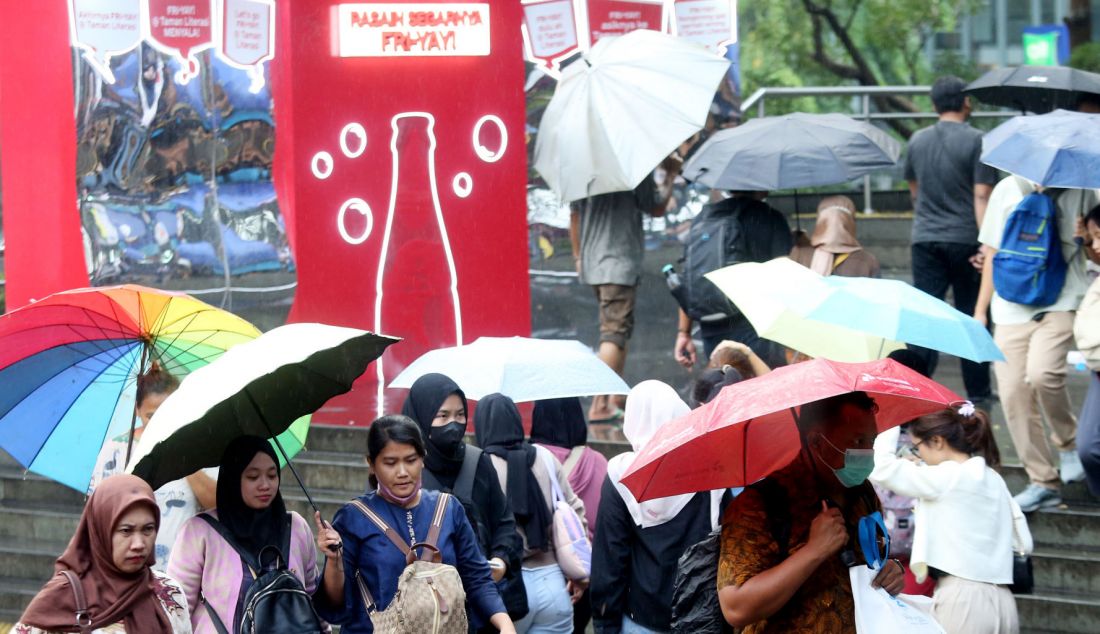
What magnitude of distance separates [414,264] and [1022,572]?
5.80m

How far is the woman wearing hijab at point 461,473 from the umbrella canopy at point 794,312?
58.8 inches

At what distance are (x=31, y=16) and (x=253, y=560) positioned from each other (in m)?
7.78

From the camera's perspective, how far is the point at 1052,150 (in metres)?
7.16

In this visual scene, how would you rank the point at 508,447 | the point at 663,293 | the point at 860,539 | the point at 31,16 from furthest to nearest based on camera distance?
the point at 663,293, the point at 31,16, the point at 508,447, the point at 860,539

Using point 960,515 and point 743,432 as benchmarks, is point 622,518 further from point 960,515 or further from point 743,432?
point 743,432

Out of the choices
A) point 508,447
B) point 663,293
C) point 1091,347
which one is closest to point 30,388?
point 508,447

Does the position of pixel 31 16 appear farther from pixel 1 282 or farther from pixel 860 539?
pixel 860 539

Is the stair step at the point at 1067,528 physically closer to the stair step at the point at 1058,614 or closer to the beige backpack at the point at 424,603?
the stair step at the point at 1058,614

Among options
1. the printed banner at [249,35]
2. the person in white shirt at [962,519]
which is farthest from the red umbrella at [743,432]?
the printed banner at [249,35]

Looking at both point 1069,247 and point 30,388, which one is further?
point 1069,247

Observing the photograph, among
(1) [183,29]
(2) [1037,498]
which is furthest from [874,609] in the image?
(1) [183,29]

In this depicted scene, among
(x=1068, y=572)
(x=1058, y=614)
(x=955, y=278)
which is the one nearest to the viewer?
(x=1058, y=614)

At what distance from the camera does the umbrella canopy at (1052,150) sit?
23.1 ft

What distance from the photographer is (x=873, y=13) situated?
2017 centimetres
